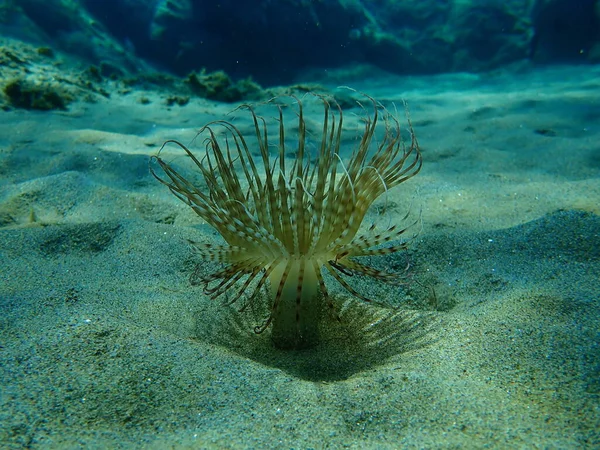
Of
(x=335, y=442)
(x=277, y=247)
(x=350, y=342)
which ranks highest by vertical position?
(x=277, y=247)

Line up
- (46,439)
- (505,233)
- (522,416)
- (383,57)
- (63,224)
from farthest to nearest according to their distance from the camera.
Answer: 1. (383,57)
2. (63,224)
3. (505,233)
4. (522,416)
5. (46,439)

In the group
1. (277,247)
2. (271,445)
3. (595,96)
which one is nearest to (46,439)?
(271,445)

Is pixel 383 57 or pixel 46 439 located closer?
pixel 46 439

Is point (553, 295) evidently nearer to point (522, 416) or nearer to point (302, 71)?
point (522, 416)

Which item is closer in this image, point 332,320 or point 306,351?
point 306,351

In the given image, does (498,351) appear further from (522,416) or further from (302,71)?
(302,71)

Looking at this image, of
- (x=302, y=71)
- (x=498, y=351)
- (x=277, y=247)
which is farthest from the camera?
(x=302, y=71)

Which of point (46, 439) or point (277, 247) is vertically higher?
point (277, 247)
